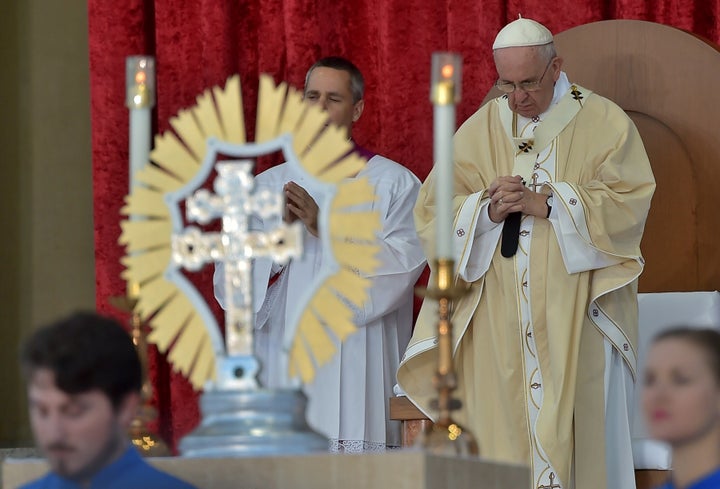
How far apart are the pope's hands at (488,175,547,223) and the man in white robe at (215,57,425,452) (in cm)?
68

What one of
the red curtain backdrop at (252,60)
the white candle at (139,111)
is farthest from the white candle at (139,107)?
the red curtain backdrop at (252,60)

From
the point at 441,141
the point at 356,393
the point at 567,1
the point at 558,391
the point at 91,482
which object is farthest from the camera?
the point at 567,1

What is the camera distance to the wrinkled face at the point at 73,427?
1.99 m

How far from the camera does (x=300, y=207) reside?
4.54 metres

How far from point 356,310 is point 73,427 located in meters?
2.78

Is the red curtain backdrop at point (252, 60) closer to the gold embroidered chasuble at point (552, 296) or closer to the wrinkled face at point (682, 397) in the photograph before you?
the gold embroidered chasuble at point (552, 296)

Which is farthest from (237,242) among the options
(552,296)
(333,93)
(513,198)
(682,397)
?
(333,93)

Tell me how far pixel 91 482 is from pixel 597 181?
2.47 meters

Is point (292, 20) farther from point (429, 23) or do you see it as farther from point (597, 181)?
point (597, 181)

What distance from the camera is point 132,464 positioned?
2035 mm

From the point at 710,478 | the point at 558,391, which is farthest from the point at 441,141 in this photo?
the point at 558,391

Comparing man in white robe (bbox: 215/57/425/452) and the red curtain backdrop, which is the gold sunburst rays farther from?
the red curtain backdrop

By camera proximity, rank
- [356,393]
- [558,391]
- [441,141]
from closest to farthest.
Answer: [441,141], [558,391], [356,393]

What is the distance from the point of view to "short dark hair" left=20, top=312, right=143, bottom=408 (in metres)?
1.99
